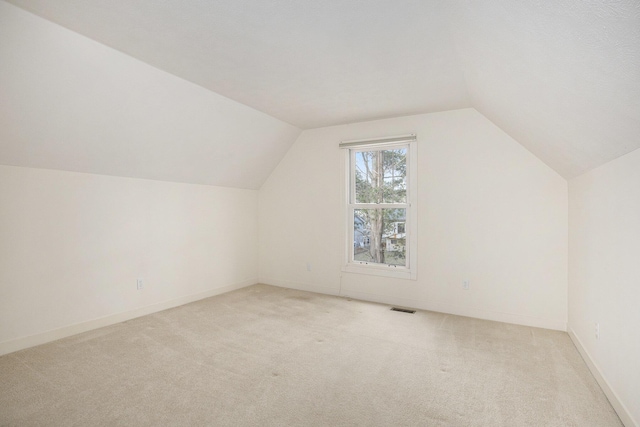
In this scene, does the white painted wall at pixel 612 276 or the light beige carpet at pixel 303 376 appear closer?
the white painted wall at pixel 612 276

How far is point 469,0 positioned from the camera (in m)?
1.57

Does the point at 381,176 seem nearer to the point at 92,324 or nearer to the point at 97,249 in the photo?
the point at 97,249

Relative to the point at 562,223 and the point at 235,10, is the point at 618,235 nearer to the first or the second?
the point at 562,223

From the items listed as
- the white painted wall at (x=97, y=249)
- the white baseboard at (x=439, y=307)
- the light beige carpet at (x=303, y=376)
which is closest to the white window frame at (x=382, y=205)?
the white baseboard at (x=439, y=307)

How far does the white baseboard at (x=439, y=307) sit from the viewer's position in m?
3.36

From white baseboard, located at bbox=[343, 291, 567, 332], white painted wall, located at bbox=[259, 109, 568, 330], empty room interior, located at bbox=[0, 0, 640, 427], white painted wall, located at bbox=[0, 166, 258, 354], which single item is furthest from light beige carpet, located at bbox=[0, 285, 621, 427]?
white painted wall, located at bbox=[259, 109, 568, 330]

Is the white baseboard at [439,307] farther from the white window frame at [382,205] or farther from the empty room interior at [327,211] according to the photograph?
the white window frame at [382,205]

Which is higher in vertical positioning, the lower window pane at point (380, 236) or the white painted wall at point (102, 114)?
the white painted wall at point (102, 114)

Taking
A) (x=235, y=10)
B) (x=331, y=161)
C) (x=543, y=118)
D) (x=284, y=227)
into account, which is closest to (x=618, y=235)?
(x=543, y=118)

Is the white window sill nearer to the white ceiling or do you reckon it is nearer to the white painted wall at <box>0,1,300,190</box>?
the white ceiling

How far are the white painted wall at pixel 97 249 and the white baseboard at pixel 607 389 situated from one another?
4.07 m

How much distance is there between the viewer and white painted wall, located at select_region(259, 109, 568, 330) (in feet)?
11.1

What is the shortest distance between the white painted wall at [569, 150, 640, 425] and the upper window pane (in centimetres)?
183

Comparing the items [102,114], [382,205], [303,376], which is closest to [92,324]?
[102,114]
